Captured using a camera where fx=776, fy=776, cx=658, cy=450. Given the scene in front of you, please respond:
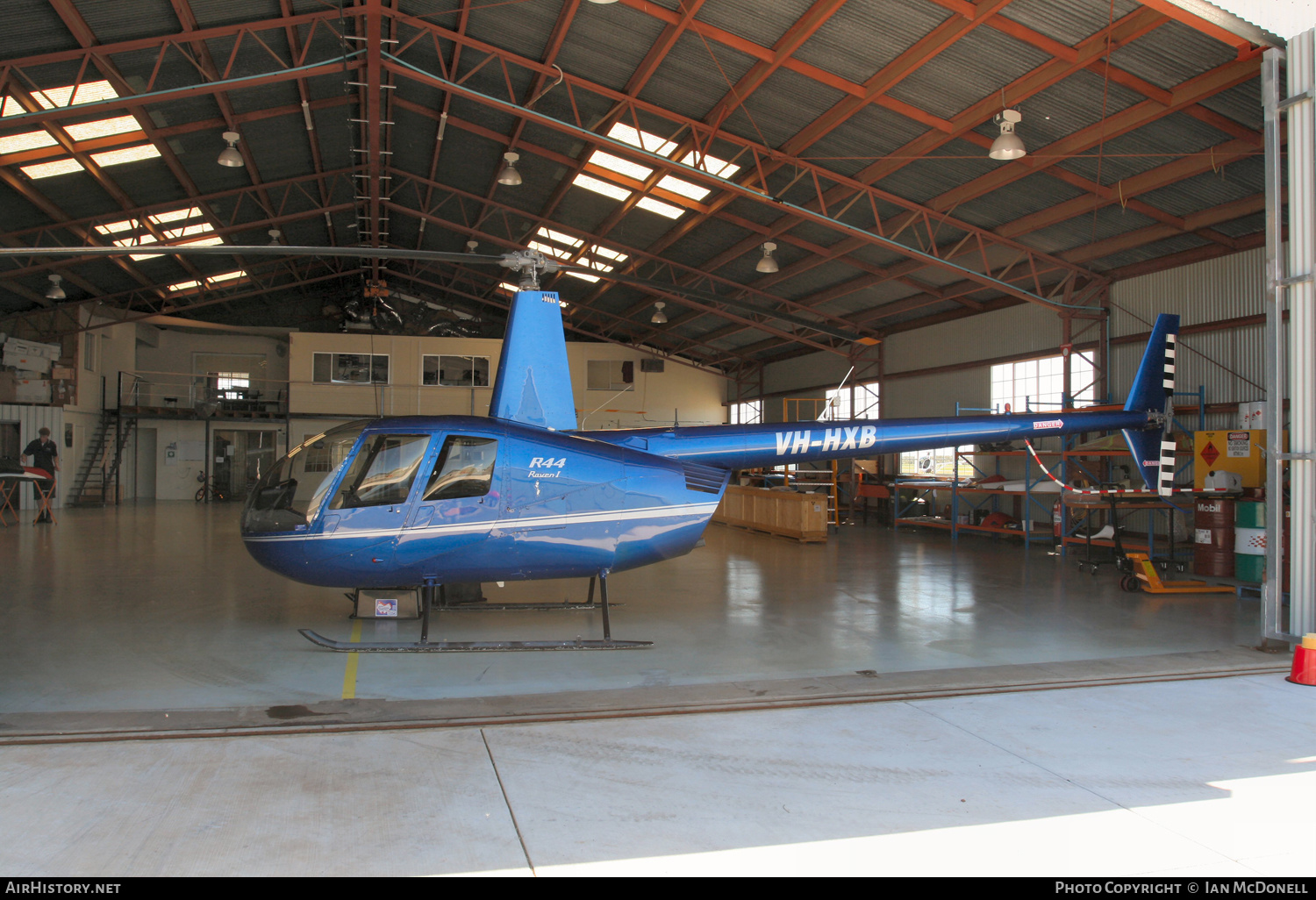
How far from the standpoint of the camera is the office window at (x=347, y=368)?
26.6 meters

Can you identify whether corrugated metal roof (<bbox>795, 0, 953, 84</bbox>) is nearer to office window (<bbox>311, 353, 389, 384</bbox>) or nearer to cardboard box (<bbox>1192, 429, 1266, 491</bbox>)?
cardboard box (<bbox>1192, 429, 1266, 491</bbox>)

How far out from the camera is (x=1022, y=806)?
3285mm

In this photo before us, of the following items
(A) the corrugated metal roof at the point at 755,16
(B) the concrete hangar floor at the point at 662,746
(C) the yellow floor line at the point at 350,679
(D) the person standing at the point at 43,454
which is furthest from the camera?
(D) the person standing at the point at 43,454

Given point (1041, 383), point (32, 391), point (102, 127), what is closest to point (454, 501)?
point (102, 127)

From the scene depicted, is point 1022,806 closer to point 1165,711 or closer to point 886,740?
point 886,740

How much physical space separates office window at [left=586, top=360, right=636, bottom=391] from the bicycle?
12965 mm

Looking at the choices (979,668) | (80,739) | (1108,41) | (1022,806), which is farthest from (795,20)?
(80,739)

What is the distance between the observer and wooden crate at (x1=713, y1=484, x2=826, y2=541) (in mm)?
14945

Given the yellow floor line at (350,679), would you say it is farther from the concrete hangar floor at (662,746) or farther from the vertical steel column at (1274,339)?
the vertical steel column at (1274,339)

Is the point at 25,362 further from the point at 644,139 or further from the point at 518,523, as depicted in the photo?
the point at 518,523

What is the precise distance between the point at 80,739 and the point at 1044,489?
567 inches

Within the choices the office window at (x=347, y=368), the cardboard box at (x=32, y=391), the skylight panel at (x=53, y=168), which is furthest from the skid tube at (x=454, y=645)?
the office window at (x=347, y=368)

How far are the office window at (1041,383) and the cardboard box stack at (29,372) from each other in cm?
2361

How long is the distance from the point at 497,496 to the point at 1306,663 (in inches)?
231
